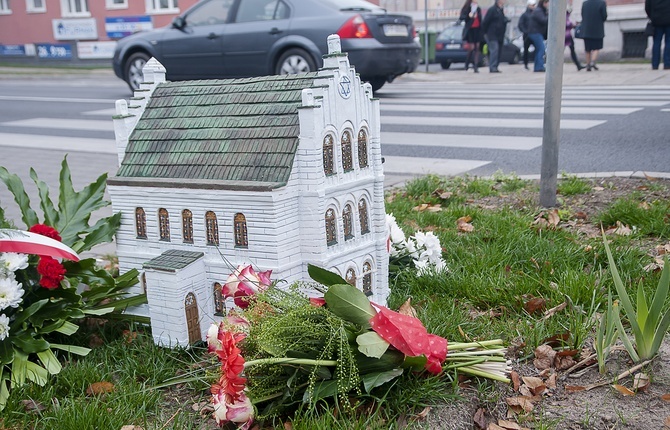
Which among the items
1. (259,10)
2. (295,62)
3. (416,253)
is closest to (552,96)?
(416,253)

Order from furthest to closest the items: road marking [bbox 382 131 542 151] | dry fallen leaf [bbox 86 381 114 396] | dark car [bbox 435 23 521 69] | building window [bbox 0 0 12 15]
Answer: building window [bbox 0 0 12 15] → dark car [bbox 435 23 521 69] → road marking [bbox 382 131 542 151] → dry fallen leaf [bbox 86 381 114 396]

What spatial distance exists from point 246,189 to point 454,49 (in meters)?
25.3

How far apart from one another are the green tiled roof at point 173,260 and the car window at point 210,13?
11.1 metres

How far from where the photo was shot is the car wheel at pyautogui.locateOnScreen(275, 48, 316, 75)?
1289 centimetres

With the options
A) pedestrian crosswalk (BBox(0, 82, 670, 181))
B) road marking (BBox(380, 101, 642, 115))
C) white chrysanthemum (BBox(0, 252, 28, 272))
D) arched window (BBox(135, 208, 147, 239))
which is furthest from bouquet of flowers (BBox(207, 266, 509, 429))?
road marking (BBox(380, 101, 642, 115))

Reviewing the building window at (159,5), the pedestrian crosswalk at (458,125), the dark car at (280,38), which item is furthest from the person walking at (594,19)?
the building window at (159,5)

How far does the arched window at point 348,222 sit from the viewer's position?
307cm

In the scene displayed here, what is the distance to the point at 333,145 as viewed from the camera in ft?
9.68

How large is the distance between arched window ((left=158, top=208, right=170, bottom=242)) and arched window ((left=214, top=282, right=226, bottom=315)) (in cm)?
30

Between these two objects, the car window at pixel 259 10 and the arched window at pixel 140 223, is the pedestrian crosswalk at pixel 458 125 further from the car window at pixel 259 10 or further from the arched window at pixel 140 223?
the arched window at pixel 140 223

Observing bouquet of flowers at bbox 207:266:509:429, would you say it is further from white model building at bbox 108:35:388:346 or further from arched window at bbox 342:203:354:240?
arched window at bbox 342:203:354:240

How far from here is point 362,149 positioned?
3143 millimetres

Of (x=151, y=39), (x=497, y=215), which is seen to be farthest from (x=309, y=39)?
(x=497, y=215)

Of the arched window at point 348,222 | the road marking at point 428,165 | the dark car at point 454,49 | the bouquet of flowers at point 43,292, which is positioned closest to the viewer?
the bouquet of flowers at point 43,292
